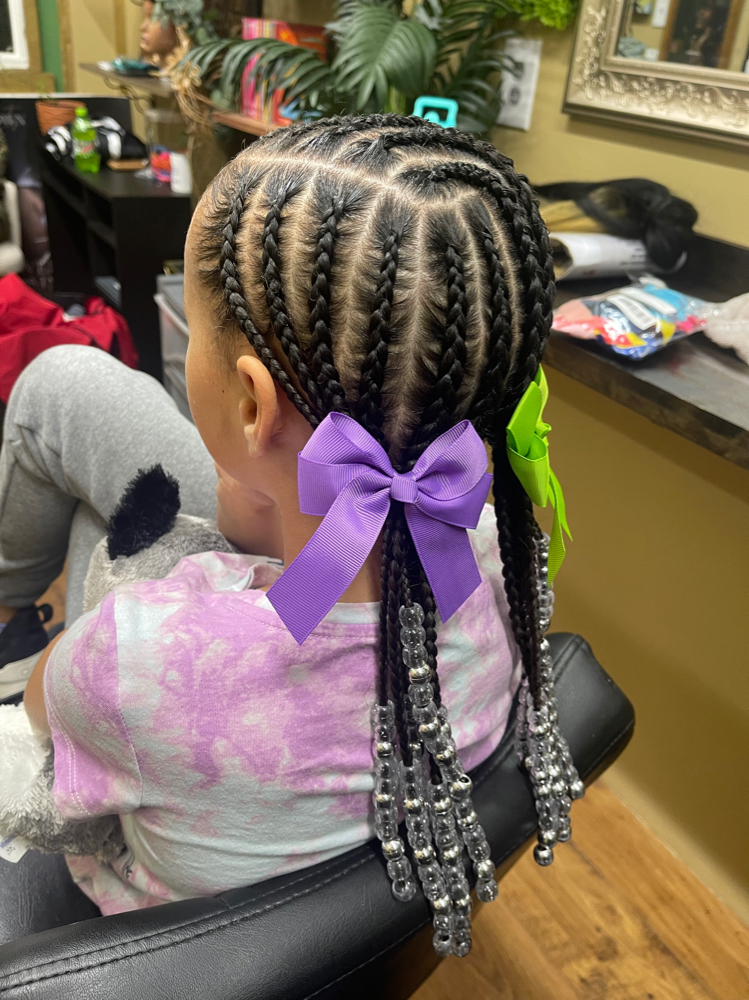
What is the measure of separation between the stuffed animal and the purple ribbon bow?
33cm

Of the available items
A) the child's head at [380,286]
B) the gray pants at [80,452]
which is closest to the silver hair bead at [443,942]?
the child's head at [380,286]

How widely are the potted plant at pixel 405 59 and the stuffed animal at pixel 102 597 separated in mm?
983

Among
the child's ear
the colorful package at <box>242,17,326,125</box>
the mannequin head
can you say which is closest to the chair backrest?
the mannequin head

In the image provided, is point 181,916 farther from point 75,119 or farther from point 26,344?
point 75,119

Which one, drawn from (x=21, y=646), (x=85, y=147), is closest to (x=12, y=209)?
(x=85, y=147)

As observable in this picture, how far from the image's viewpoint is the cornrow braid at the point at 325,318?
0.49 m

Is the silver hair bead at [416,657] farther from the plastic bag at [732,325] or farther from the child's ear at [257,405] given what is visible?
the plastic bag at [732,325]

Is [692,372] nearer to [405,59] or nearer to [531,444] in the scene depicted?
[531,444]

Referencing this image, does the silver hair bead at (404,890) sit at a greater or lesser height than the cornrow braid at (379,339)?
lesser

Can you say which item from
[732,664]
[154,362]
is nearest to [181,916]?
[732,664]

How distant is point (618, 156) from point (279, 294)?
1.12 metres

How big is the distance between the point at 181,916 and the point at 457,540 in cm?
36

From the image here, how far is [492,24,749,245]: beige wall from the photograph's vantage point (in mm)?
1205

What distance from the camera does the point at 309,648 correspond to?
1.88 ft
